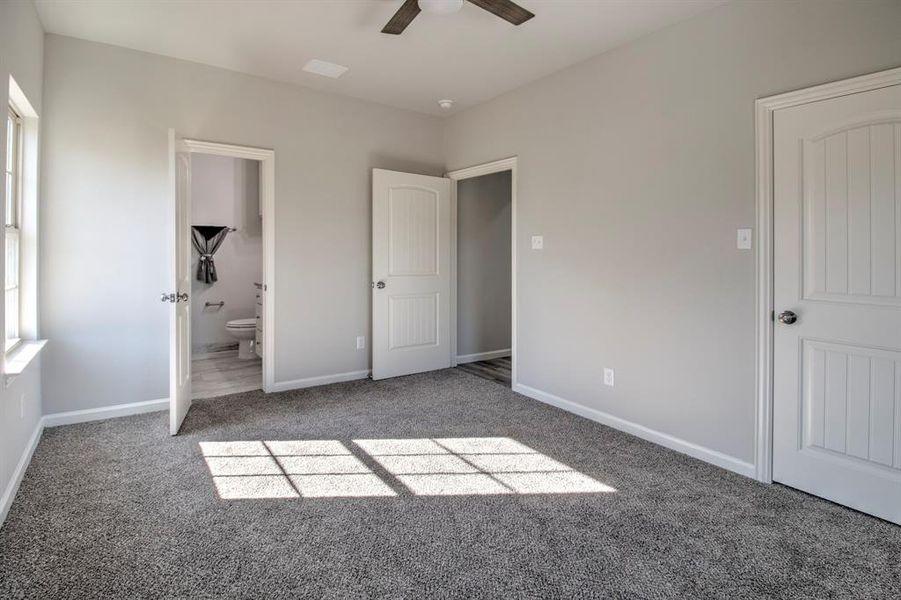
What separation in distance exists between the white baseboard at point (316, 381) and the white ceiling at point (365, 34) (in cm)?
257

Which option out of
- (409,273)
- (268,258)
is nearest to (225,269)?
(268,258)

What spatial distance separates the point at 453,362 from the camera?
5.16 meters

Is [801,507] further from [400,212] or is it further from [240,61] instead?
[240,61]

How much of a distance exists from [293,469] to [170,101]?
9.44 feet

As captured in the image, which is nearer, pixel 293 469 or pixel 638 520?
pixel 638 520

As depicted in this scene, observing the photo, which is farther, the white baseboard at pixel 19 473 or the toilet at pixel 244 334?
the toilet at pixel 244 334

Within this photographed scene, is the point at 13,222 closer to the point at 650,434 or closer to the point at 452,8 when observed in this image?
the point at 452,8

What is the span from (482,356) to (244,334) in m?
2.74

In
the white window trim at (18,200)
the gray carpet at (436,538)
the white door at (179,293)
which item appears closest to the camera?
the gray carpet at (436,538)

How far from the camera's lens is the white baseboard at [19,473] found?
211 centimetres

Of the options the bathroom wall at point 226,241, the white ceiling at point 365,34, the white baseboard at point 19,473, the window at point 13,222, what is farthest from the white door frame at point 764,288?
the bathroom wall at point 226,241

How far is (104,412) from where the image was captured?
3455mm

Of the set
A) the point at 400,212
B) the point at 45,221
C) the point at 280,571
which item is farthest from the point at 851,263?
the point at 45,221

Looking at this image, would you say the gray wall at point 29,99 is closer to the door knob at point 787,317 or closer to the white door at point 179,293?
the white door at point 179,293
